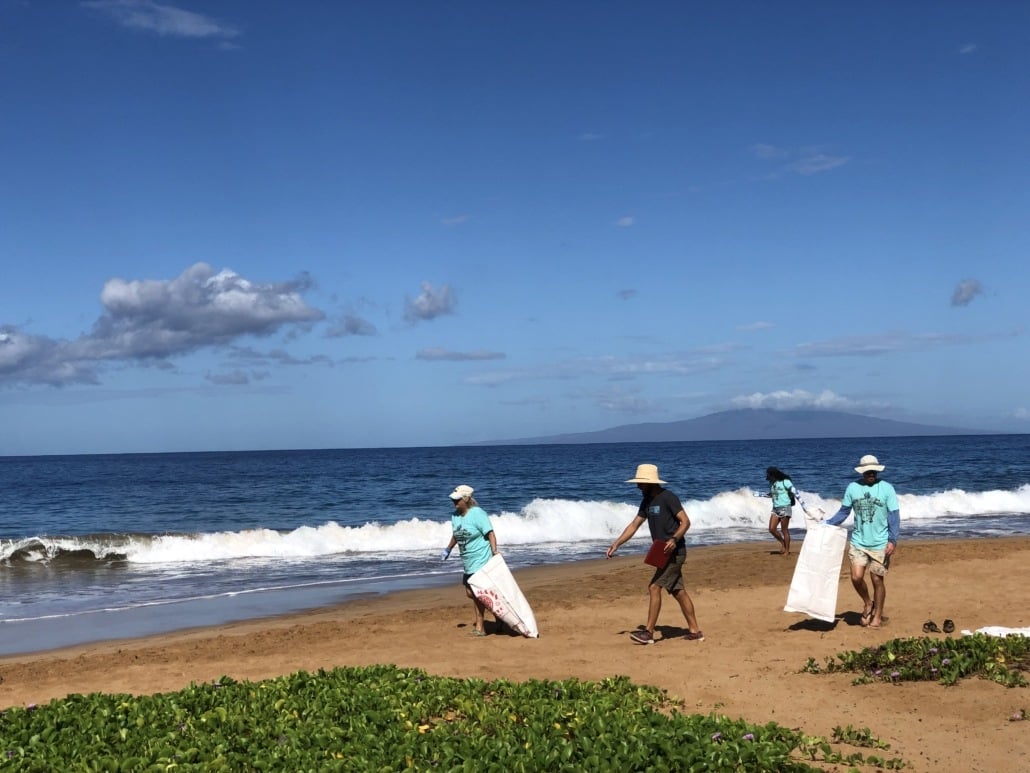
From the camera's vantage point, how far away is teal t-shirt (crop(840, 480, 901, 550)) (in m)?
10.0

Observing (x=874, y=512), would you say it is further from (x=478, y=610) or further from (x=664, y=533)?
(x=478, y=610)

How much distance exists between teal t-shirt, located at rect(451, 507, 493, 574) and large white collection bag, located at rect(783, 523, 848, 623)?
356cm

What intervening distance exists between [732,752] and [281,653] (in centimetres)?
669

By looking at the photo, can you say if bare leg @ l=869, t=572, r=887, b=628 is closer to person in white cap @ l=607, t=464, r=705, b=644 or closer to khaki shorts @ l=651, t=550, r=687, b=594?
person in white cap @ l=607, t=464, r=705, b=644

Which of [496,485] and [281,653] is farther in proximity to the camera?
[496,485]

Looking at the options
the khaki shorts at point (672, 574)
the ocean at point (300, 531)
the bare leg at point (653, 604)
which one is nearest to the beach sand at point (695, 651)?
the bare leg at point (653, 604)

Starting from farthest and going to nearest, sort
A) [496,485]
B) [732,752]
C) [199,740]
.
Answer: [496,485] → [199,740] → [732,752]

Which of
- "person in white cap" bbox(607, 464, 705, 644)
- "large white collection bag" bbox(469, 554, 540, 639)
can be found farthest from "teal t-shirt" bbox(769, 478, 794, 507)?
"large white collection bag" bbox(469, 554, 540, 639)

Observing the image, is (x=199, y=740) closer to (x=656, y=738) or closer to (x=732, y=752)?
(x=656, y=738)

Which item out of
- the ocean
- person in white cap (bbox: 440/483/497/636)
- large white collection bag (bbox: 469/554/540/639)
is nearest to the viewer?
large white collection bag (bbox: 469/554/540/639)

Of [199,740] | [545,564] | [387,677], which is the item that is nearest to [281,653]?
[387,677]

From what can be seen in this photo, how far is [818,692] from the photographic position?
757 cm

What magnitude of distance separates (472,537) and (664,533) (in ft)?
8.11

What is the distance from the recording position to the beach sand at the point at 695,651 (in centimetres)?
675
